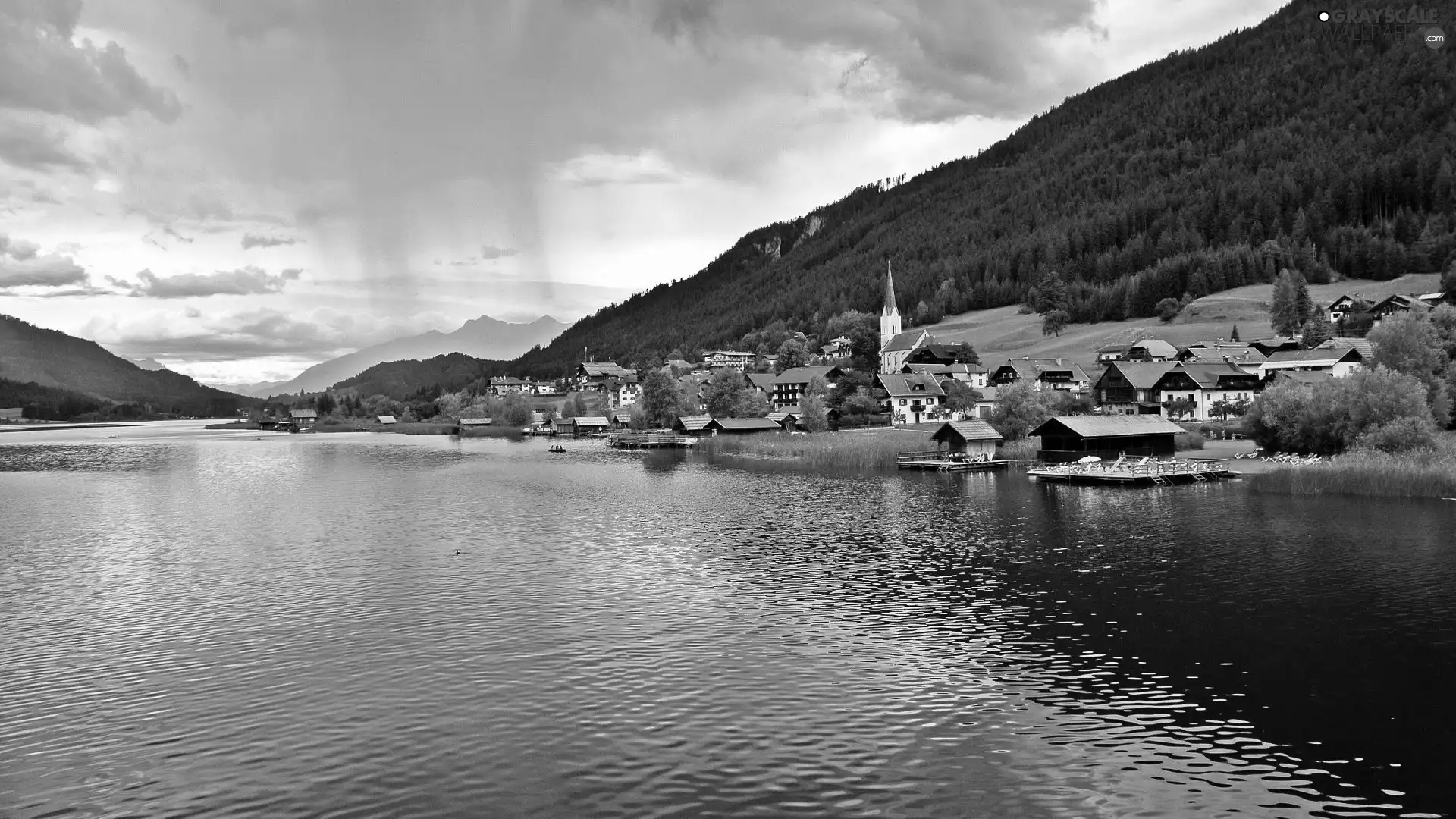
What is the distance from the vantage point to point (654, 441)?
134 meters

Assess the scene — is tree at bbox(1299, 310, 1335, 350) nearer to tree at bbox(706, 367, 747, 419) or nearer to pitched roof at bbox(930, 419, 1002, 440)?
pitched roof at bbox(930, 419, 1002, 440)

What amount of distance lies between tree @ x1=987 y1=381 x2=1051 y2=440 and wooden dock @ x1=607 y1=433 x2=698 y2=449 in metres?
47.5

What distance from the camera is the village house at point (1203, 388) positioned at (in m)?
112

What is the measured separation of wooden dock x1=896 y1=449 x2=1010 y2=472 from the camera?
85356mm

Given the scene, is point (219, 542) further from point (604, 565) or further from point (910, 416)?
point (910, 416)

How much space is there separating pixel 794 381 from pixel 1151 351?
62627mm

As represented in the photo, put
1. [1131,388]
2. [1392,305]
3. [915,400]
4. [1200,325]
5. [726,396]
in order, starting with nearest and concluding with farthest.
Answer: [1131,388] < [915,400] < [1392,305] < [726,396] < [1200,325]

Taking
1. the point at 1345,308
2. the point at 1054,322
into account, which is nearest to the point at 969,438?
the point at 1345,308

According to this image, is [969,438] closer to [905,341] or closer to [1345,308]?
[905,341]

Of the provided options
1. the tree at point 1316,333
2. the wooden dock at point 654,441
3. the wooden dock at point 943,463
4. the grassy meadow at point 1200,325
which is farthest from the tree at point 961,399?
the tree at point 1316,333

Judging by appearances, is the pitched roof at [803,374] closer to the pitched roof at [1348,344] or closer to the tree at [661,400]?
the tree at [661,400]

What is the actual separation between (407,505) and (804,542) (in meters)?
32.0

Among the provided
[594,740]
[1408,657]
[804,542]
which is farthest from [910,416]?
[594,740]

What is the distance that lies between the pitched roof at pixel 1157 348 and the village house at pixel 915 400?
124 ft
